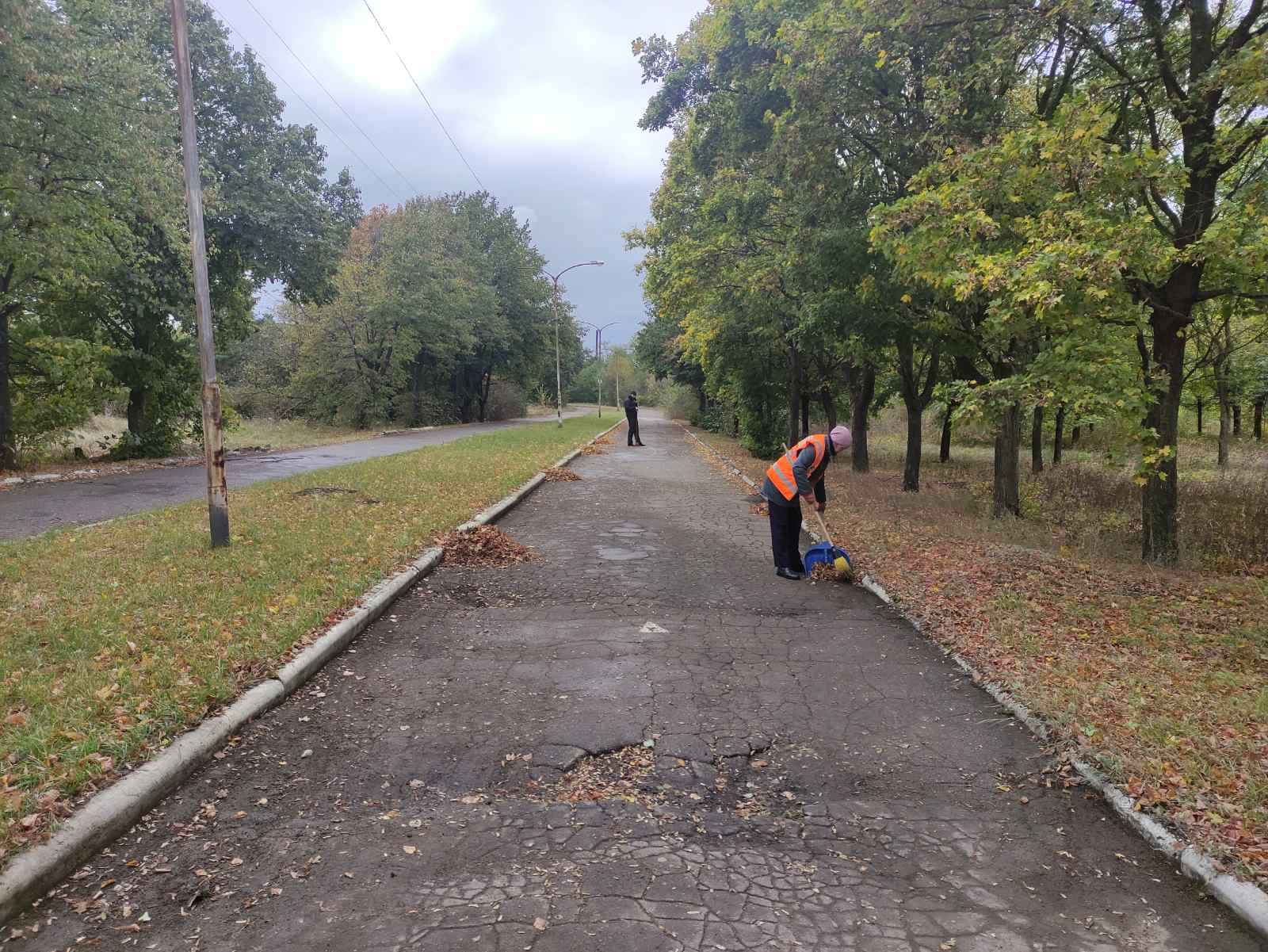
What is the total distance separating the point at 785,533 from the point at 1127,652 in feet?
10.5

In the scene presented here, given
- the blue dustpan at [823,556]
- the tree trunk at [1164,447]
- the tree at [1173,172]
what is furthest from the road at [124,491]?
the tree trunk at [1164,447]

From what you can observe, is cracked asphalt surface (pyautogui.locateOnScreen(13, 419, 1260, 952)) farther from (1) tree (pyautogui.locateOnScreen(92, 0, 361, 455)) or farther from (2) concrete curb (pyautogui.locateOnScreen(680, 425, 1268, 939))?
(1) tree (pyautogui.locateOnScreen(92, 0, 361, 455))

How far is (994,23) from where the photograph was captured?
8.17 m

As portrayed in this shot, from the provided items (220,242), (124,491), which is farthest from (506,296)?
(124,491)

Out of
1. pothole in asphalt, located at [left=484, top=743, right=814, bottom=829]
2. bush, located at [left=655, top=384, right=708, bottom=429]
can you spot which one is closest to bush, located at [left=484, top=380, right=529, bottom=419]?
bush, located at [left=655, top=384, right=708, bottom=429]

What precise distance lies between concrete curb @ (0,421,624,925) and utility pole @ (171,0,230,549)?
2721 mm

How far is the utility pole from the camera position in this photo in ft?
23.1

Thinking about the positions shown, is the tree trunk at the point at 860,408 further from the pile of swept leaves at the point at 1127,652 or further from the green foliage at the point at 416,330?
the green foliage at the point at 416,330

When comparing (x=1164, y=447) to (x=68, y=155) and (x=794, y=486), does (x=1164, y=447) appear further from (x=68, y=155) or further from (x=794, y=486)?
(x=68, y=155)

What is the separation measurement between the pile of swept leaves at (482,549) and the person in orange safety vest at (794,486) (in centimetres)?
273

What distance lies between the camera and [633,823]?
321 cm

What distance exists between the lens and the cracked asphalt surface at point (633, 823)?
2584mm

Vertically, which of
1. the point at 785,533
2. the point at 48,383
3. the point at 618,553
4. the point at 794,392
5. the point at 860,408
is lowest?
the point at 618,553

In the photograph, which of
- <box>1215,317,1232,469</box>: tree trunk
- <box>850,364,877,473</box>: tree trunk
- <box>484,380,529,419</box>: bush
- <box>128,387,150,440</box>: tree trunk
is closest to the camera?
<box>1215,317,1232,469</box>: tree trunk
